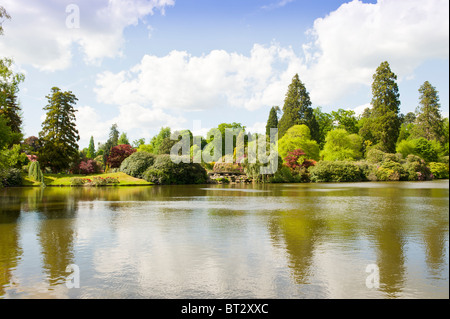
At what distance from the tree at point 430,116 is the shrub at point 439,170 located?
12.5 metres

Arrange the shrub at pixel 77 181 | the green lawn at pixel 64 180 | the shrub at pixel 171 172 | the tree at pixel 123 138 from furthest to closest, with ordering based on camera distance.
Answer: the tree at pixel 123 138 → the shrub at pixel 171 172 → the green lawn at pixel 64 180 → the shrub at pixel 77 181

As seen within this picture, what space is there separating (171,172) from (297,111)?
3052 cm

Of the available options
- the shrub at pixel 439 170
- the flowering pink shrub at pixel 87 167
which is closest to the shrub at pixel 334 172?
the shrub at pixel 439 170

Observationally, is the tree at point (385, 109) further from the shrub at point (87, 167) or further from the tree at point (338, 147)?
the shrub at point (87, 167)

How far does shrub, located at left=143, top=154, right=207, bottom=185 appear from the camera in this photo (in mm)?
39906

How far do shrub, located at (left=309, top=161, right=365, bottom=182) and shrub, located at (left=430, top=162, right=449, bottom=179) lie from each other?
14.7 m

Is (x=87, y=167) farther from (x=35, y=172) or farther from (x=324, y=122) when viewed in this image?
(x=324, y=122)

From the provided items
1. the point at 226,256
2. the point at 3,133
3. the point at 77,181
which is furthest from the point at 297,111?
the point at 226,256

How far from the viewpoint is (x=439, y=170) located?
51.0 m

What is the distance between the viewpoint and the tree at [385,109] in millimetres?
53406

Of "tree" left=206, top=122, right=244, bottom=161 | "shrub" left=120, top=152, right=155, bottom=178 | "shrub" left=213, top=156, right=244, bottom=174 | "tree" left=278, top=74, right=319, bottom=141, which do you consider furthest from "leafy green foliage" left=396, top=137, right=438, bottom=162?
"shrub" left=120, top=152, right=155, bottom=178

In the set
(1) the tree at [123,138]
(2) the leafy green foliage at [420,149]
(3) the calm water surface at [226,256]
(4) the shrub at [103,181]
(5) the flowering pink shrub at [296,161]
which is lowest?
(3) the calm water surface at [226,256]

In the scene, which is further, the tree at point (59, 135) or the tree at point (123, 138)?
the tree at point (123, 138)
